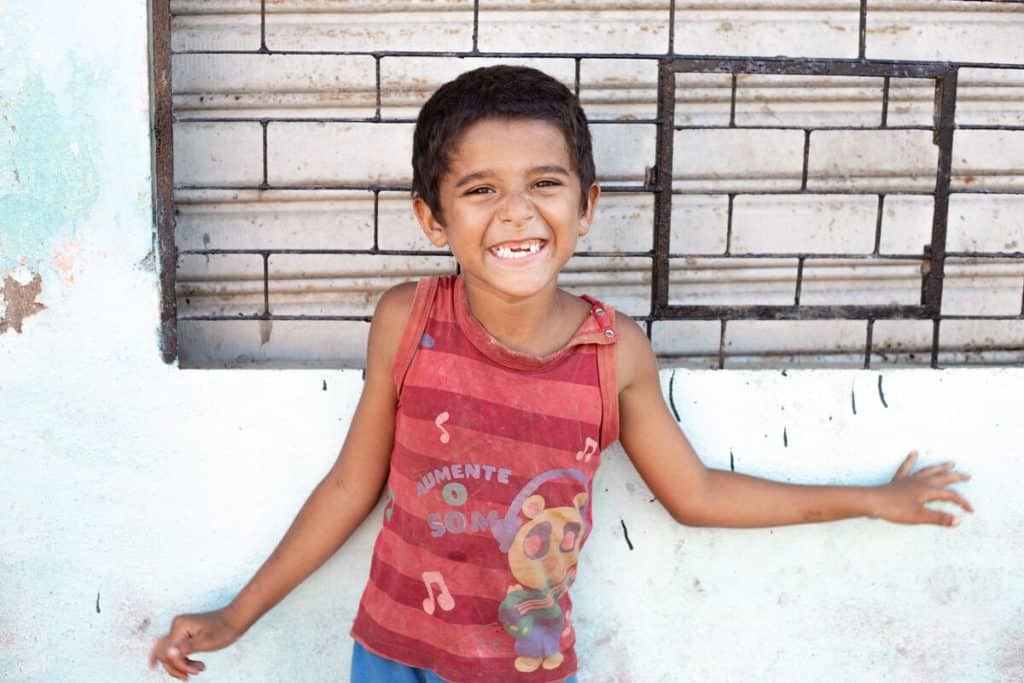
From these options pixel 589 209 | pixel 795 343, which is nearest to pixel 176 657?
pixel 589 209

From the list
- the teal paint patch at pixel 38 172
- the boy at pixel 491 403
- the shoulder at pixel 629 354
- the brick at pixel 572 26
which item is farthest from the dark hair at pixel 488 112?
the teal paint patch at pixel 38 172

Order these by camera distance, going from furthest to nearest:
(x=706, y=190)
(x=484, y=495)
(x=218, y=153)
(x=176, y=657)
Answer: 1. (x=706, y=190)
2. (x=218, y=153)
3. (x=176, y=657)
4. (x=484, y=495)

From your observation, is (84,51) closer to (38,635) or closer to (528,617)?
(38,635)

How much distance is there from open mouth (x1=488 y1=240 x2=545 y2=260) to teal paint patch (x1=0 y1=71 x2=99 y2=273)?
0.82 metres

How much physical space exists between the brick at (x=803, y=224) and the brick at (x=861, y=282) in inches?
1.4

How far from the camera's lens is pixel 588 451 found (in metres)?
1.91

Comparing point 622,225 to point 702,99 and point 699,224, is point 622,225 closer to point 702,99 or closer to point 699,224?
point 699,224

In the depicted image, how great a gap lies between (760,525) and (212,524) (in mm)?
1103

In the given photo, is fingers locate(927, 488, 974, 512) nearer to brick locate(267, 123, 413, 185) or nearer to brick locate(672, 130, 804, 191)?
brick locate(672, 130, 804, 191)

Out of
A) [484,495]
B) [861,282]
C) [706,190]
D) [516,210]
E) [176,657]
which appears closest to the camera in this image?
[516,210]

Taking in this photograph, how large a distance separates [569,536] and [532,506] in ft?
0.33

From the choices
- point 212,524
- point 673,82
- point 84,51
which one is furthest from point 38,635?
point 673,82

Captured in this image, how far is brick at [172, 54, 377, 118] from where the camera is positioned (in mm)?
2215

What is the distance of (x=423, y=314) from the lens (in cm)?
192
